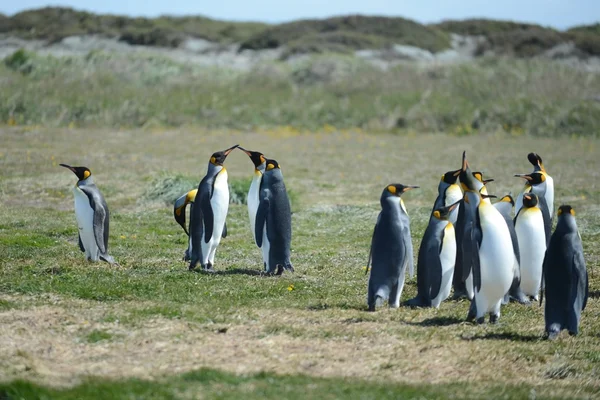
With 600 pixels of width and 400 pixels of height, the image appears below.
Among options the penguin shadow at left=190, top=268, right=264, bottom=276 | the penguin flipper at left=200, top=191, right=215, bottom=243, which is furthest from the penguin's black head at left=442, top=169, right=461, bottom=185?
the penguin flipper at left=200, top=191, right=215, bottom=243

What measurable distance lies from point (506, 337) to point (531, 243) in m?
1.93

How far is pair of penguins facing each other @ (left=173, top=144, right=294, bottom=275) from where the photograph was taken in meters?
10.1

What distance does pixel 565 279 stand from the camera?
762 centimetres

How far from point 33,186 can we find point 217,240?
813cm

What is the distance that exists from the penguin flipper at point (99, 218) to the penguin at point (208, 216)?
101 cm

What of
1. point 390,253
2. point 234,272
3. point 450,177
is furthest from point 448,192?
point 234,272

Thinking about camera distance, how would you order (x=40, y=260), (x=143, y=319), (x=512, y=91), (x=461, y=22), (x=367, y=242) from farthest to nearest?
1. (x=461, y=22)
2. (x=512, y=91)
3. (x=367, y=242)
4. (x=40, y=260)
5. (x=143, y=319)

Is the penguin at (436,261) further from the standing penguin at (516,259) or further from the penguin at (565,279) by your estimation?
the penguin at (565,279)

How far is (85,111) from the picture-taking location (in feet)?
102

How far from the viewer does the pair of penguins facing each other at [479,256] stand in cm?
766

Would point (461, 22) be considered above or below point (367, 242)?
above

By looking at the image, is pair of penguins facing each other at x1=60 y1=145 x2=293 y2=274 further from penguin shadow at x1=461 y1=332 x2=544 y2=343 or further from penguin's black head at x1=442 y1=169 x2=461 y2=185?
penguin shadow at x1=461 y1=332 x2=544 y2=343

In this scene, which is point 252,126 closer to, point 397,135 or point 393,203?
point 397,135

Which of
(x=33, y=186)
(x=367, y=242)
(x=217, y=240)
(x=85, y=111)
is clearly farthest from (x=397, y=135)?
(x=217, y=240)
